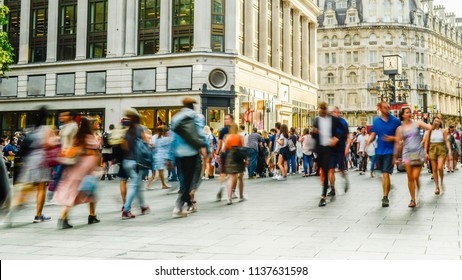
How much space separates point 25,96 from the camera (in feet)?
129

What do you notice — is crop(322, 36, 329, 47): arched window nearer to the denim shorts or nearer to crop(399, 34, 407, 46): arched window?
crop(399, 34, 407, 46): arched window

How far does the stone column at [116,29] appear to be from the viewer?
36594mm

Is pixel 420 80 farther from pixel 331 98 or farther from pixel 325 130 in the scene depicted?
pixel 325 130

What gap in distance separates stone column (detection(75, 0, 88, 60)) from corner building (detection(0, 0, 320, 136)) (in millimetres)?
79

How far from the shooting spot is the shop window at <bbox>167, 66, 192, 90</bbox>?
34844mm

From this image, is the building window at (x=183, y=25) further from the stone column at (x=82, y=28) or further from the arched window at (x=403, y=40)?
the arched window at (x=403, y=40)

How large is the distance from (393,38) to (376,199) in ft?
244

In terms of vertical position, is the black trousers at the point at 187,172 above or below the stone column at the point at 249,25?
below

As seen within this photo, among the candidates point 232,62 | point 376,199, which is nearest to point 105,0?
point 232,62

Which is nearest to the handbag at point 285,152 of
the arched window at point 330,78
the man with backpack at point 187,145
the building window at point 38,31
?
the man with backpack at point 187,145

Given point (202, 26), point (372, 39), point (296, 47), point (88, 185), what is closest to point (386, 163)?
point (88, 185)

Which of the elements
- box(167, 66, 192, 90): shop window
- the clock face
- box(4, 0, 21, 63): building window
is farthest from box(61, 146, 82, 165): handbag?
box(4, 0, 21, 63): building window

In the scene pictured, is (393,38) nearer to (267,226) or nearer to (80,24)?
(80,24)

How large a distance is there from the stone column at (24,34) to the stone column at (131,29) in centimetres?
937
